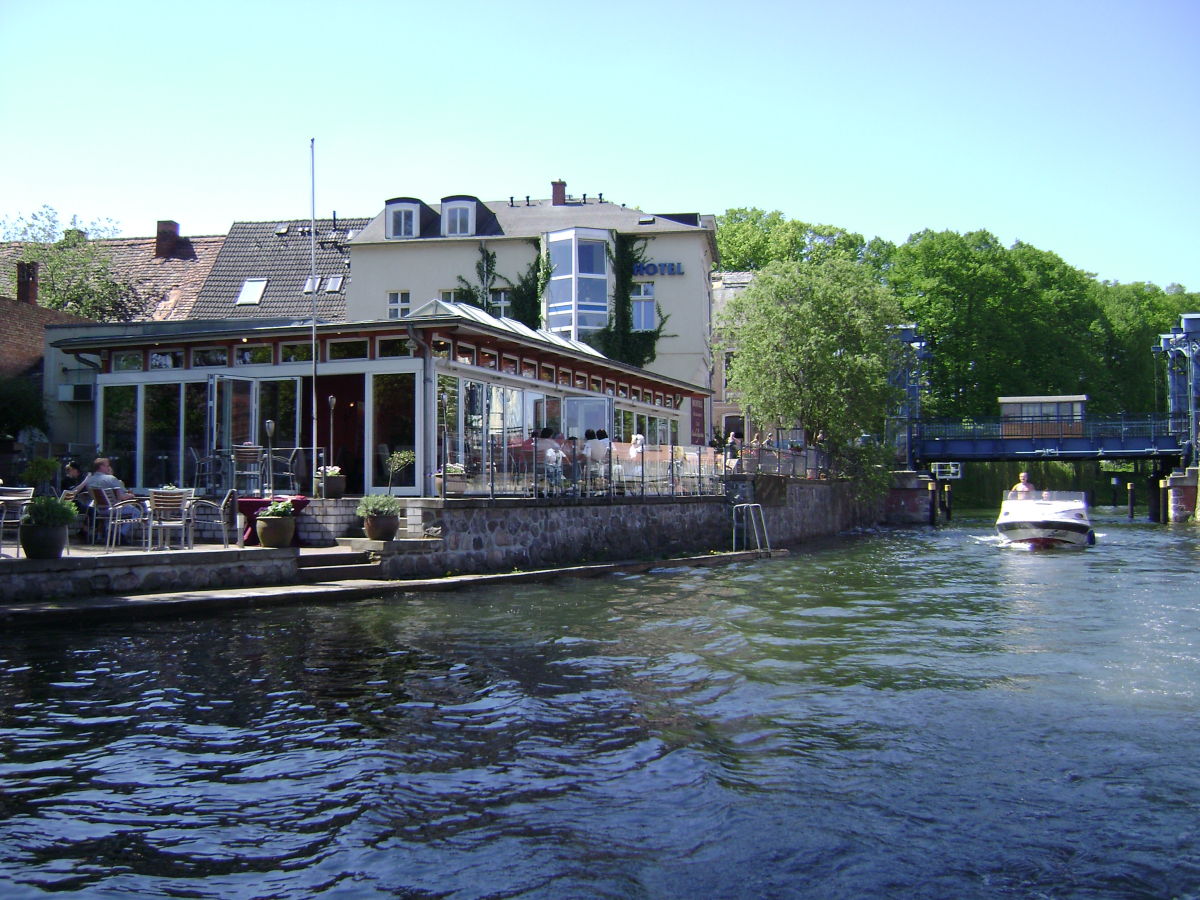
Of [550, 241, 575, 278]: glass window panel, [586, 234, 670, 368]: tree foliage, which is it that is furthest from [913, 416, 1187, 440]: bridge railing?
[550, 241, 575, 278]: glass window panel

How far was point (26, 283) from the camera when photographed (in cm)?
3709

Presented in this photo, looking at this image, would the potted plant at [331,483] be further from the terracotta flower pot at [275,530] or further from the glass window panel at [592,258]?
the glass window panel at [592,258]

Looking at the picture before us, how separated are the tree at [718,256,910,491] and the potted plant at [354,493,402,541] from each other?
25.1 metres

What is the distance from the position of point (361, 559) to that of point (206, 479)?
5961 mm

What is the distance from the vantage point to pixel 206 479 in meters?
21.6

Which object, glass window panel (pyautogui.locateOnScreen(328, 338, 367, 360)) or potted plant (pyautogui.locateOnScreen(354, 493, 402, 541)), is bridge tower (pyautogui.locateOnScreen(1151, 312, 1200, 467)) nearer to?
glass window panel (pyautogui.locateOnScreen(328, 338, 367, 360))

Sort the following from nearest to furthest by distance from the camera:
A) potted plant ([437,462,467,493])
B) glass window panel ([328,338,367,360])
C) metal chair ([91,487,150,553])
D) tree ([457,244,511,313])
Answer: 1. metal chair ([91,487,150,553])
2. potted plant ([437,462,467,493])
3. glass window panel ([328,338,367,360])
4. tree ([457,244,511,313])

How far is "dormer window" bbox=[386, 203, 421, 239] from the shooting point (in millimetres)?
42844

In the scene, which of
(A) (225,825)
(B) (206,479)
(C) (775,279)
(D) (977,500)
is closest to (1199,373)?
(D) (977,500)

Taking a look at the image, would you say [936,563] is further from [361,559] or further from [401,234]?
[401,234]

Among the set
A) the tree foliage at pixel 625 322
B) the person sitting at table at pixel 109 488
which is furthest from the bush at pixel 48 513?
the tree foliage at pixel 625 322

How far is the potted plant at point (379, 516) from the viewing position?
1756cm

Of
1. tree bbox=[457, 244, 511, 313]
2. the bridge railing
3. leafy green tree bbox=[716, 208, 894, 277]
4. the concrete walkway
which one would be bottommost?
the concrete walkway

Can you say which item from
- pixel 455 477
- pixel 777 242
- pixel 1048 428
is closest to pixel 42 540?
pixel 455 477
